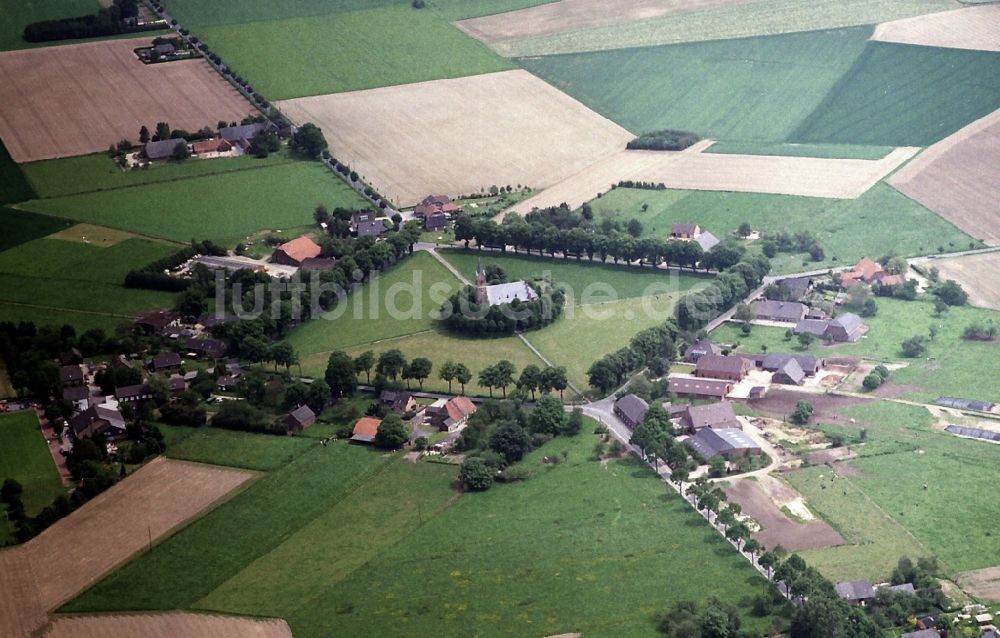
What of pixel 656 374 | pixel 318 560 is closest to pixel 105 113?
pixel 656 374

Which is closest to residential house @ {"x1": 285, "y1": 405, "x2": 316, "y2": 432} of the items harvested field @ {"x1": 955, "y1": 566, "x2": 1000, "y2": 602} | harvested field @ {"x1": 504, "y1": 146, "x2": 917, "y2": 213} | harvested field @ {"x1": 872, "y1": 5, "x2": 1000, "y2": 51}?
harvested field @ {"x1": 504, "y1": 146, "x2": 917, "y2": 213}

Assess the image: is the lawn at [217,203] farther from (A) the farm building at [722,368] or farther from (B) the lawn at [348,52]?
(A) the farm building at [722,368]

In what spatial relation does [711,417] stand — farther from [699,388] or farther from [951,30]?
[951,30]

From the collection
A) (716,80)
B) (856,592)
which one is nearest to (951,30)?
(716,80)

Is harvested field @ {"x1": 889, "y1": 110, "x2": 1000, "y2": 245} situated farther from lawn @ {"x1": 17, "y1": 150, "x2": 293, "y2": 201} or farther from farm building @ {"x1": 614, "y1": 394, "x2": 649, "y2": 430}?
lawn @ {"x1": 17, "y1": 150, "x2": 293, "y2": 201}

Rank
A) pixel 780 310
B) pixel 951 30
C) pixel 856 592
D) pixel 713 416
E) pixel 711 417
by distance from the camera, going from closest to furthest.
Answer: pixel 856 592 → pixel 711 417 → pixel 713 416 → pixel 780 310 → pixel 951 30

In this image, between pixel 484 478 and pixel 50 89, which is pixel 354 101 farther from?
pixel 484 478
